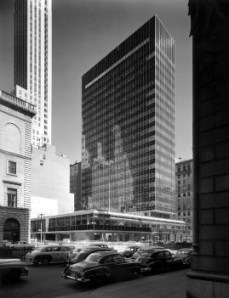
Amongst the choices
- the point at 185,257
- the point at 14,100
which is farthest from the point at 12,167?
the point at 185,257

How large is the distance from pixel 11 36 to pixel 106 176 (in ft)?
469

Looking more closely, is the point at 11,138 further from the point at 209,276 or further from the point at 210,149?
the point at 209,276

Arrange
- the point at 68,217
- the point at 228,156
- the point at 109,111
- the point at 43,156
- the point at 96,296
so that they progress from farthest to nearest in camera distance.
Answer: the point at 109,111 → the point at 43,156 → the point at 68,217 → the point at 96,296 → the point at 228,156

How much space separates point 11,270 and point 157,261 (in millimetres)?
8753

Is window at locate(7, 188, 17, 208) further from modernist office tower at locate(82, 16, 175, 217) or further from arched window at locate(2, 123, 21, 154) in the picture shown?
modernist office tower at locate(82, 16, 175, 217)

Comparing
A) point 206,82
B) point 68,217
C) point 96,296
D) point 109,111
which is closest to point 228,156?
point 206,82

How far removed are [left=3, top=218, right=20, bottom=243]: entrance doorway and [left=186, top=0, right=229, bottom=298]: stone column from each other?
3745 cm

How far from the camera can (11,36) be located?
8617mm

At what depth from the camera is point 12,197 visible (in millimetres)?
45438

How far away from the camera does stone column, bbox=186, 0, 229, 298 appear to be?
937 cm

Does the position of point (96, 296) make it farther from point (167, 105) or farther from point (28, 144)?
point (167, 105)

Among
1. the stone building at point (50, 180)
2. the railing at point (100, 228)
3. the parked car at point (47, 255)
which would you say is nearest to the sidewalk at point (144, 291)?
the parked car at point (47, 255)

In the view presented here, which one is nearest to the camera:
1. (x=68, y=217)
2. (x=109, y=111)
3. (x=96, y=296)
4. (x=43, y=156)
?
(x=96, y=296)

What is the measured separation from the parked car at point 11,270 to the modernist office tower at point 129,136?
9888 cm
